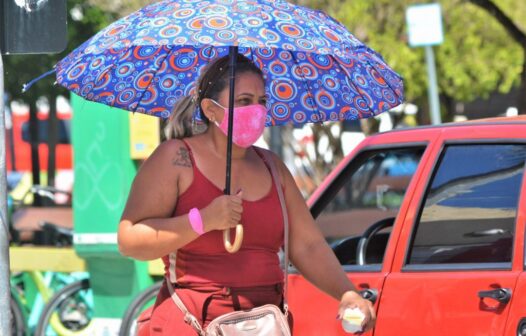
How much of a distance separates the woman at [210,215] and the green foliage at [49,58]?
1216 centimetres

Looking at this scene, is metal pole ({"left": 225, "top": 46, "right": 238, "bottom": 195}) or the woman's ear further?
the woman's ear

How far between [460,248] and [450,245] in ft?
0.16

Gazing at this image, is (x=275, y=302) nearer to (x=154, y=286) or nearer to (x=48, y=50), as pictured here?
(x=48, y=50)

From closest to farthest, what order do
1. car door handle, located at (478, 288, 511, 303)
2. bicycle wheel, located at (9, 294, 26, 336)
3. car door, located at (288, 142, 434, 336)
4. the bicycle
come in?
car door handle, located at (478, 288, 511, 303), car door, located at (288, 142, 434, 336), the bicycle, bicycle wheel, located at (9, 294, 26, 336)

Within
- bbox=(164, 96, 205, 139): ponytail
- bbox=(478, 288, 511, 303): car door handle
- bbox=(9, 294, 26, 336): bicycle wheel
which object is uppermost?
bbox=(164, 96, 205, 139): ponytail

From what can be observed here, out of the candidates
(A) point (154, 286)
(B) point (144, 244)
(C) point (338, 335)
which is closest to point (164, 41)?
(B) point (144, 244)

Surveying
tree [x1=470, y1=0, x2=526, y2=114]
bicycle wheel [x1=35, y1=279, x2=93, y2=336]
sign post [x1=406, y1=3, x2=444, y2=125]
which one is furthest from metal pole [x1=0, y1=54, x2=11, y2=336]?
sign post [x1=406, y1=3, x2=444, y2=125]

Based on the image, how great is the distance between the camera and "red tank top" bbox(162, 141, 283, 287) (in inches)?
146

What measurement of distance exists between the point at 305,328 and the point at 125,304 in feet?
13.9

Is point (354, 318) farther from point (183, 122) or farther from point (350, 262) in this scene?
point (350, 262)

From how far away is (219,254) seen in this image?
3.71 meters

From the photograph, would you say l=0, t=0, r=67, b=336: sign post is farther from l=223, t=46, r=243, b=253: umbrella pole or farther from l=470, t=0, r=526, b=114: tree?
l=470, t=0, r=526, b=114: tree

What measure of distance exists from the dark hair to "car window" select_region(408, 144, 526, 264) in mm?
1255

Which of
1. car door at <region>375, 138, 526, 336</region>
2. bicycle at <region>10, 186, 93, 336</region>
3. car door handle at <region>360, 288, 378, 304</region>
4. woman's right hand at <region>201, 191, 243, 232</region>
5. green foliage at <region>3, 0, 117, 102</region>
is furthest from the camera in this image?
green foliage at <region>3, 0, 117, 102</region>
